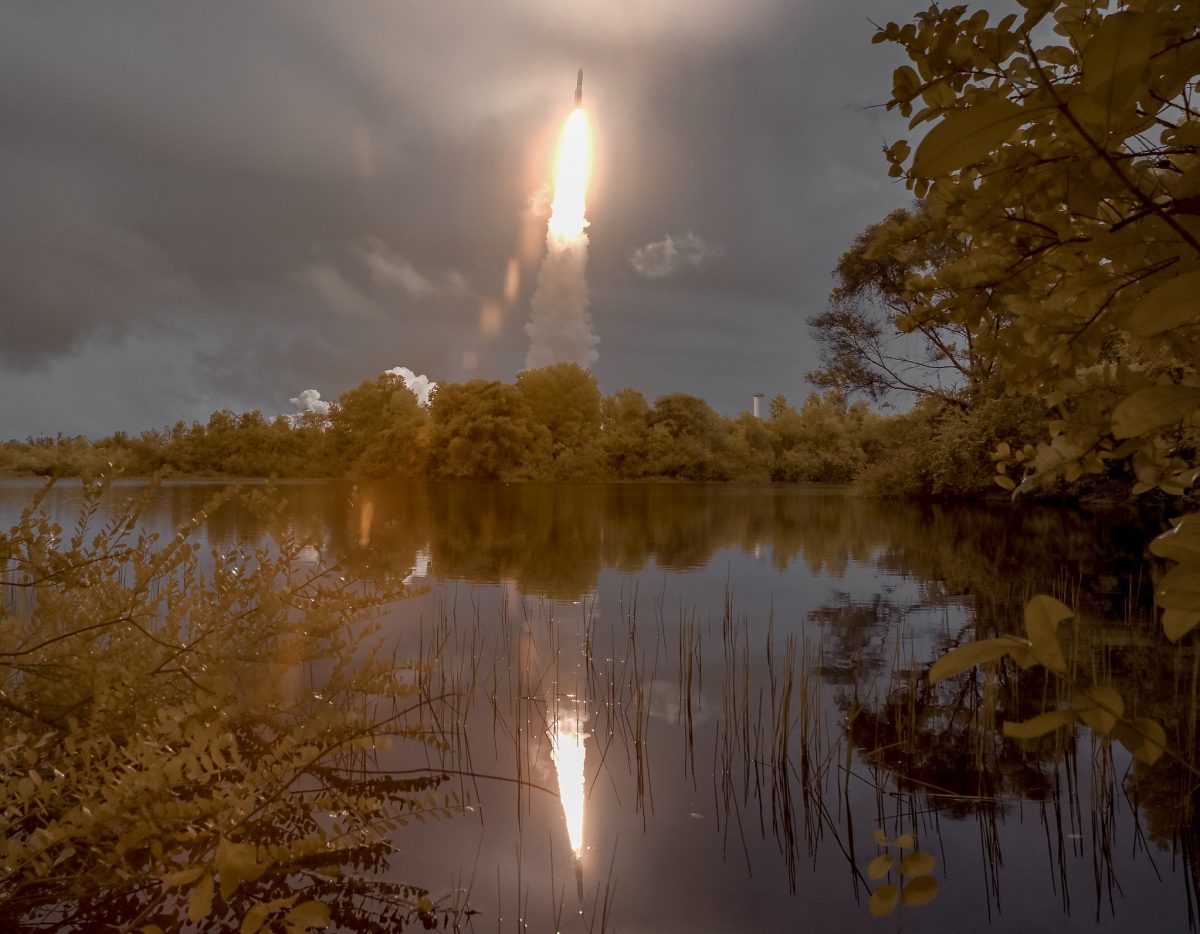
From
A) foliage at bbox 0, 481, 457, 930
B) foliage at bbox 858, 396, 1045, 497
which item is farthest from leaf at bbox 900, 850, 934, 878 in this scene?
foliage at bbox 858, 396, 1045, 497

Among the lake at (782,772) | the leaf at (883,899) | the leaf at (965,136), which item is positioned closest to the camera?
the leaf at (965,136)

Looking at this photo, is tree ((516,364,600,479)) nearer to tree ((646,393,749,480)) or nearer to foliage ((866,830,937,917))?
tree ((646,393,749,480))

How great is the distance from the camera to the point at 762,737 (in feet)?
19.7

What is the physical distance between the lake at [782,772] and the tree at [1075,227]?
0.81 metres

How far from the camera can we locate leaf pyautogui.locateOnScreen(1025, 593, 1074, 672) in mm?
998

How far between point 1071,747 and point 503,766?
13.1ft

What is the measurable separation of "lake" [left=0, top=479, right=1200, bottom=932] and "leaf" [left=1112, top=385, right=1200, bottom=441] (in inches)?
31.8

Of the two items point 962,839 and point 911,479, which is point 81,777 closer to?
point 962,839

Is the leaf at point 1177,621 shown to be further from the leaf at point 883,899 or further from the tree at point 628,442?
the tree at point 628,442

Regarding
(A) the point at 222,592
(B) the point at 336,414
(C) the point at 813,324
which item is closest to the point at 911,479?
(C) the point at 813,324

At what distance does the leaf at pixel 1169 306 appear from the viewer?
929mm

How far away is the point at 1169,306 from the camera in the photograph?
95 cm

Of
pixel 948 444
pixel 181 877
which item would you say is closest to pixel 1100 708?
pixel 181 877

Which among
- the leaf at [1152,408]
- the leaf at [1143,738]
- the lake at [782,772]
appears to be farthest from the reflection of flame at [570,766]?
the leaf at [1152,408]
